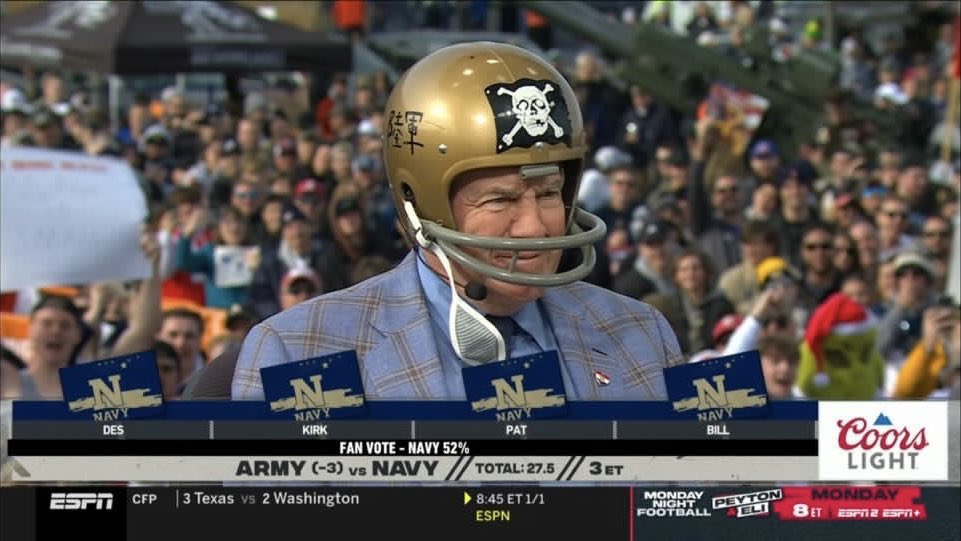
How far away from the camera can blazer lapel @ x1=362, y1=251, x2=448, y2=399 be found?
3.33 meters

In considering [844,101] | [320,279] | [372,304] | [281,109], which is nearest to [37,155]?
Result: [320,279]

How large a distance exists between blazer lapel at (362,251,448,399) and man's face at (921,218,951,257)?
8.57 metres

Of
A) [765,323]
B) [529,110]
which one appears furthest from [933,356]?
[529,110]

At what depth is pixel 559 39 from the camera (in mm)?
25109

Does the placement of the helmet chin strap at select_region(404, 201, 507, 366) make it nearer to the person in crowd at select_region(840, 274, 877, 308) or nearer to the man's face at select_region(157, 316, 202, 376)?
the man's face at select_region(157, 316, 202, 376)

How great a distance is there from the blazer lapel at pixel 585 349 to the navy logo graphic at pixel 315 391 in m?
0.58

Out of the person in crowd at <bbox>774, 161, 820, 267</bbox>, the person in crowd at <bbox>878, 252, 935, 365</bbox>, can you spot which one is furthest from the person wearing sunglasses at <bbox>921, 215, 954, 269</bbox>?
the person in crowd at <bbox>878, 252, 935, 365</bbox>

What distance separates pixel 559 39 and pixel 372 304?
2186cm

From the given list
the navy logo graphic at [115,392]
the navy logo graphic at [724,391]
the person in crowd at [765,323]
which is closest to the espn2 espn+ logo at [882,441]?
the navy logo graphic at [724,391]

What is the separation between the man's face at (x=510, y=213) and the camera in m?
3.31

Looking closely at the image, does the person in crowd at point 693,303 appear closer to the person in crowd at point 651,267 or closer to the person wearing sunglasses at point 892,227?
the person in crowd at point 651,267

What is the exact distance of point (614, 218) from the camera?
12898 millimetres

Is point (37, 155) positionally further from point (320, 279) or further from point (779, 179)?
point (779, 179)

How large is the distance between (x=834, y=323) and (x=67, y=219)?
10.4 feet
